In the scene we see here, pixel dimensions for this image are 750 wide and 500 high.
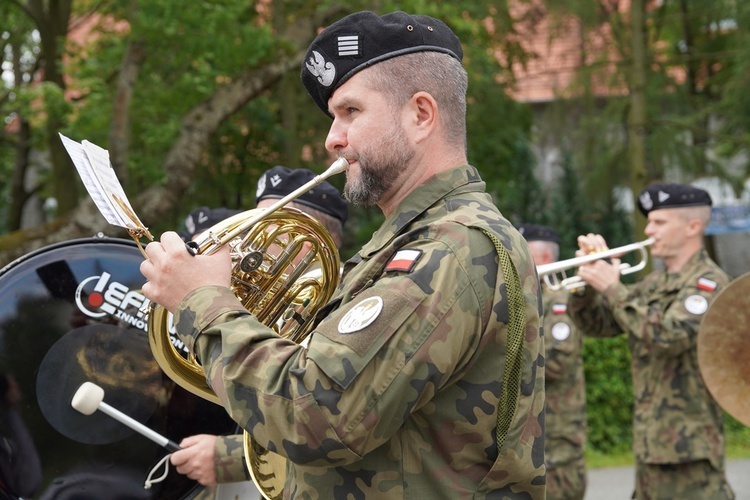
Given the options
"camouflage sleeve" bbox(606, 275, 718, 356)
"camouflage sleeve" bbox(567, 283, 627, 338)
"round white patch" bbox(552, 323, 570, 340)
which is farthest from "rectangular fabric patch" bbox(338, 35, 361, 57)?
"round white patch" bbox(552, 323, 570, 340)

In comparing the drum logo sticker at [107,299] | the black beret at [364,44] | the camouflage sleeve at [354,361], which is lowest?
the drum logo sticker at [107,299]

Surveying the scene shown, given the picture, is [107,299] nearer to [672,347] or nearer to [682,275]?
[672,347]

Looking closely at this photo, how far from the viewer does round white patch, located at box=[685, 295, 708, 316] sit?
17.1 feet

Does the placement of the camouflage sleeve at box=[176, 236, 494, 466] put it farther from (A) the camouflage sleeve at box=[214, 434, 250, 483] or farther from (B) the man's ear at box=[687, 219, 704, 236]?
(B) the man's ear at box=[687, 219, 704, 236]

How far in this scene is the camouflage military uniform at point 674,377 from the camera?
5.18 metres

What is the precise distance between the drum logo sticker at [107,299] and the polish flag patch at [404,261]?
1250mm

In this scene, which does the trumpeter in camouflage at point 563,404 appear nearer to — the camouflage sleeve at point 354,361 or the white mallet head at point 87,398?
the white mallet head at point 87,398

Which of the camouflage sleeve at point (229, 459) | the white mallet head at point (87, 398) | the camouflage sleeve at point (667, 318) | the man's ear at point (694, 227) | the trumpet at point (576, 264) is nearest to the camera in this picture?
the white mallet head at point (87, 398)

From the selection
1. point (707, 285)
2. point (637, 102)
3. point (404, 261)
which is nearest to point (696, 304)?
point (707, 285)

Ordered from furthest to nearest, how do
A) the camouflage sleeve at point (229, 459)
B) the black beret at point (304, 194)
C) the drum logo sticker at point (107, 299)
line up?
the black beret at point (304, 194)
the camouflage sleeve at point (229, 459)
the drum logo sticker at point (107, 299)

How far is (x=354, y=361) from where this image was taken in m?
1.87

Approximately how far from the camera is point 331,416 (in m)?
1.87

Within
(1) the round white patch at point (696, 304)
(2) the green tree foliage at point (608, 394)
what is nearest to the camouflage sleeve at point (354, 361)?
(1) the round white patch at point (696, 304)

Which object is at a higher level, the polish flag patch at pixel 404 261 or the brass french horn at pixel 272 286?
the polish flag patch at pixel 404 261
